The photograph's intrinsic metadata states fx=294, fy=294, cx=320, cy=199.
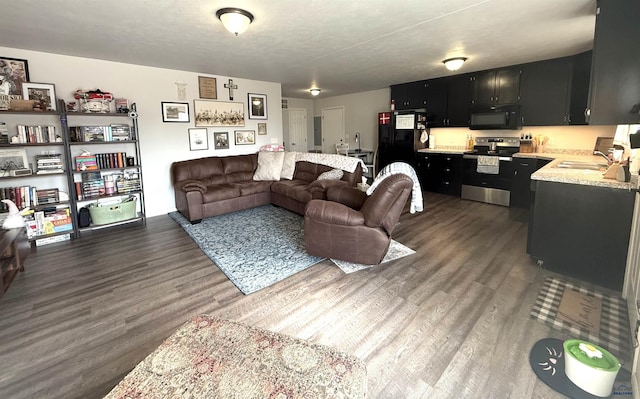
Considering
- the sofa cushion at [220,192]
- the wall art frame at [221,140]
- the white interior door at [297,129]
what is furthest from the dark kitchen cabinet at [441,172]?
the white interior door at [297,129]

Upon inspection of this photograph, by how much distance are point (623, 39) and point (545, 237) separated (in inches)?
67.3

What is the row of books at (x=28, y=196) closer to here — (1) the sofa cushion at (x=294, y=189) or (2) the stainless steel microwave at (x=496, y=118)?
(1) the sofa cushion at (x=294, y=189)

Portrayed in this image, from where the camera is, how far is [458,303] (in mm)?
2404

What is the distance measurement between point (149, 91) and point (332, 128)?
5578mm

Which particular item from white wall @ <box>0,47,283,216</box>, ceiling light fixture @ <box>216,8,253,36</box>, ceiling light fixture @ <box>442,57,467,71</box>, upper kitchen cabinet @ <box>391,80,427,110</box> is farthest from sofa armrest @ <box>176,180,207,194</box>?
upper kitchen cabinet @ <box>391,80,427,110</box>

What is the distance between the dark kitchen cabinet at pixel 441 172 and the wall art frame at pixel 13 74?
672 cm

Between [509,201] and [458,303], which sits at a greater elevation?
[509,201]

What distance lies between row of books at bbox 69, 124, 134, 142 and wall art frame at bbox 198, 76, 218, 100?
148 cm

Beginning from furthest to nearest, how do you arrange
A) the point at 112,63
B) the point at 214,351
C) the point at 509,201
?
the point at 509,201 < the point at 112,63 < the point at 214,351

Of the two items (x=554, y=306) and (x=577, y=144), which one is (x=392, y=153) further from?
(x=554, y=306)

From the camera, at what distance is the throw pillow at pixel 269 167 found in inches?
221

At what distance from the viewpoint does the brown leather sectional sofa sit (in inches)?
178

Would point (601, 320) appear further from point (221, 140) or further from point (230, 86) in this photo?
point (230, 86)

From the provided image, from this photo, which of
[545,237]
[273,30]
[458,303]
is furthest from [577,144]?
[273,30]
